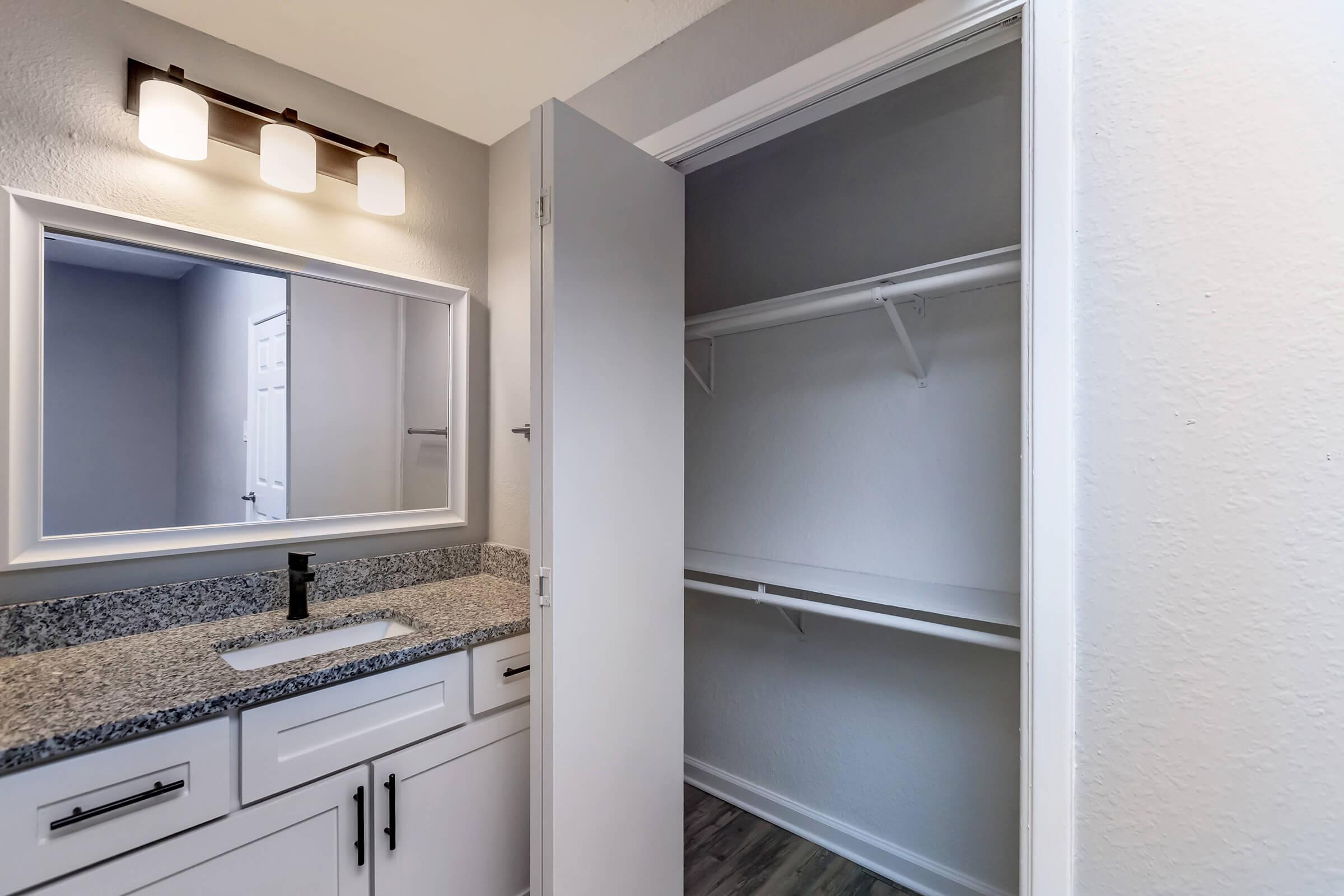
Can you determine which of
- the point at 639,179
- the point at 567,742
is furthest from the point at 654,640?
the point at 639,179

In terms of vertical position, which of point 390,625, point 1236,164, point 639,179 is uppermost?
point 639,179

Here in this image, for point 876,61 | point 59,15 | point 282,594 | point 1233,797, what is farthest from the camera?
point 282,594

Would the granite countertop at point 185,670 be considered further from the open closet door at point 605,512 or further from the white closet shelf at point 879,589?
the white closet shelf at point 879,589

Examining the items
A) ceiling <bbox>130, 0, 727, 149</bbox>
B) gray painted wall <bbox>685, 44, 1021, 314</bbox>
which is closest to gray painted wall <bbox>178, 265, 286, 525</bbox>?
ceiling <bbox>130, 0, 727, 149</bbox>

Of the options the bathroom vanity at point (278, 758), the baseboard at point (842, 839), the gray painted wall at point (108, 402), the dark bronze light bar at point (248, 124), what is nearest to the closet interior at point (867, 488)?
the baseboard at point (842, 839)

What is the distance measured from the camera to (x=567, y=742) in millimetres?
1201

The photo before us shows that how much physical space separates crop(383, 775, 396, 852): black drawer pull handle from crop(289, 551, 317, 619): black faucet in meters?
0.52

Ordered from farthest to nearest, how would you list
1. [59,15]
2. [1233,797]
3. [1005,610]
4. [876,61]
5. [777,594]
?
1. [777,594]
2. [1005,610]
3. [59,15]
4. [876,61]
5. [1233,797]

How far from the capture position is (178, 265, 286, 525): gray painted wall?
4.97 feet

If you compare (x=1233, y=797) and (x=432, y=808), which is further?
(x=432, y=808)

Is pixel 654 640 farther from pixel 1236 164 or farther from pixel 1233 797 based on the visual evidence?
pixel 1236 164

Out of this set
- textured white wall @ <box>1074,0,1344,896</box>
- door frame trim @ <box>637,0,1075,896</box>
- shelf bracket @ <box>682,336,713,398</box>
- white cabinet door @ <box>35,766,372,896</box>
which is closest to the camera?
textured white wall @ <box>1074,0,1344,896</box>

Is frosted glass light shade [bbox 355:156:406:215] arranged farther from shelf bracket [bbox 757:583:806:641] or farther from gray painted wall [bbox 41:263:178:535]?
shelf bracket [bbox 757:583:806:641]

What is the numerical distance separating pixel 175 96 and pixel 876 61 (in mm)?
1636
